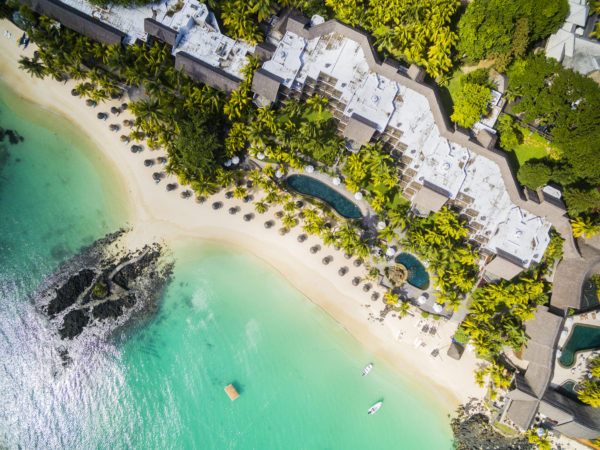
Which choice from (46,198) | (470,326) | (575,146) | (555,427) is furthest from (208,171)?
(555,427)

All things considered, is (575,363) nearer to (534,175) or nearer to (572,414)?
(572,414)

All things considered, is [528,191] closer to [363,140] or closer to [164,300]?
[363,140]

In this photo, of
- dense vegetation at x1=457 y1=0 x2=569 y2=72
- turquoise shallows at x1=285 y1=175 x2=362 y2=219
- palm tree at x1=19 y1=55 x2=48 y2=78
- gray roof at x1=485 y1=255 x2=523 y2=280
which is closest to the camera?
dense vegetation at x1=457 y1=0 x2=569 y2=72

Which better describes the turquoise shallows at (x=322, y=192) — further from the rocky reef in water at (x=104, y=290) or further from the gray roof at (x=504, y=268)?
the rocky reef in water at (x=104, y=290)

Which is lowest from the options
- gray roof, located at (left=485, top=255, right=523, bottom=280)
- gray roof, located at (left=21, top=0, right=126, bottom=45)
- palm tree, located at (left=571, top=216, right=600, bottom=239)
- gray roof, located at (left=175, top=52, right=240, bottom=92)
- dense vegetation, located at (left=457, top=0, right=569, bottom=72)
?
gray roof, located at (left=485, top=255, right=523, bottom=280)

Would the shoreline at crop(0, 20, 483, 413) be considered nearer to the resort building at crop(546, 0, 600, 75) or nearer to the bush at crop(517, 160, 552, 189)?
the bush at crop(517, 160, 552, 189)

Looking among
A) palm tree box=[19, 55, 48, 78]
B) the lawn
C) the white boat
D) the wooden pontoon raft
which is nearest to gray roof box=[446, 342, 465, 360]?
the white boat

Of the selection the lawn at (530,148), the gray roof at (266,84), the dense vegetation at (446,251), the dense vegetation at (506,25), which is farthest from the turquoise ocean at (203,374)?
the dense vegetation at (506,25)
